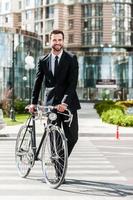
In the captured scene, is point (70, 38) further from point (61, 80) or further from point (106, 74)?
point (61, 80)

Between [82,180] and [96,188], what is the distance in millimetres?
815

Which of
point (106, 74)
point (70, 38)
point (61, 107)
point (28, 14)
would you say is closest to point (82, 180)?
point (61, 107)

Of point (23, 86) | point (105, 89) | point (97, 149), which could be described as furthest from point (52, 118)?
point (105, 89)

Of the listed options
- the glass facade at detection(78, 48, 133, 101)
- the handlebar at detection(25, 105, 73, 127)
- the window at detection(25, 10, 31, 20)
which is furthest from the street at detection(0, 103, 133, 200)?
the window at detection(25, 10, 31, 20)

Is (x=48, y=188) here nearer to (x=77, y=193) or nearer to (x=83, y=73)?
(x=77, y=193)

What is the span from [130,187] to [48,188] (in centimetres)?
115

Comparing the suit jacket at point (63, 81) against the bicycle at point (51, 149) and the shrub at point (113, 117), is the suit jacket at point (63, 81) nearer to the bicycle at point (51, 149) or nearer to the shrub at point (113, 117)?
the bicycle at point (51, 149)

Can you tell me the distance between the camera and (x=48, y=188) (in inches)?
353

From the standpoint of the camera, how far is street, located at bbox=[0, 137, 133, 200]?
8531 mm

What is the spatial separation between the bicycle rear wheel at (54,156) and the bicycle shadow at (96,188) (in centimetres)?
17

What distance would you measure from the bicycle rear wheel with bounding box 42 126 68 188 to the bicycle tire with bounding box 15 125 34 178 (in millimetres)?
583

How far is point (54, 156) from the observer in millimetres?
9023

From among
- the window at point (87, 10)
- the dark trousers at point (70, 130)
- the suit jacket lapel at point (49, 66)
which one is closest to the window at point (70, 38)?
the window at point (87, 10)

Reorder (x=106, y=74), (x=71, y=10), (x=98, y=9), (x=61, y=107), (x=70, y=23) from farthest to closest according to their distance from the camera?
1. (x=70, y=23)
2. (x=71, y=10)
3. (x=98, y=9)
4. (x=106, y=74)
5. (x=61, y=107)
